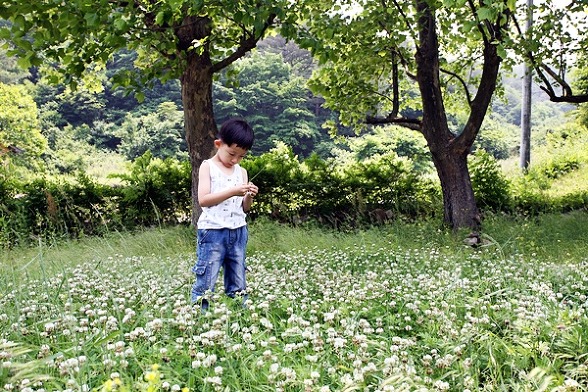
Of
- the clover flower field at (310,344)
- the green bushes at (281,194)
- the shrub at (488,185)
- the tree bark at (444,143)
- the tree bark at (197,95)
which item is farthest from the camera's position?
the shrub at (488,185)

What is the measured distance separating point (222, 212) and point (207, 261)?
39 cm

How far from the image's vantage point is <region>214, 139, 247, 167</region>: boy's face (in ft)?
13.4

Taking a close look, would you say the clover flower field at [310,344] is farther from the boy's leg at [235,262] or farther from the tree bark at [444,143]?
the tree bark at [444,143]

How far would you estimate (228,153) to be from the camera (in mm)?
4117

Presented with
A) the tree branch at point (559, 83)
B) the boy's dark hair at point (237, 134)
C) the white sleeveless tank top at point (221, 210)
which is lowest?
the white sleeveless tank top at point (221, 210)

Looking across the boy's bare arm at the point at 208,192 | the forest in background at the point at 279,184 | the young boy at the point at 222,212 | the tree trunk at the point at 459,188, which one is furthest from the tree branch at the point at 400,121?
the boy's bare arm at the point at 208,192

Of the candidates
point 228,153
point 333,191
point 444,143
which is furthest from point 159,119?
point 228,153

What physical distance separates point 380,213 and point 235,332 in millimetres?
8326

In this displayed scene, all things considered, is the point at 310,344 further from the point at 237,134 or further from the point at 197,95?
the point at 197,95

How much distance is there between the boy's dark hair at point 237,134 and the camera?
3.98m

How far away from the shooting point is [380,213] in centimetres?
1118

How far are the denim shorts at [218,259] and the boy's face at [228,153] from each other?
21.4 inches

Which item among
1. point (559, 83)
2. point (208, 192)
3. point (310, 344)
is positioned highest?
point (559, 83)

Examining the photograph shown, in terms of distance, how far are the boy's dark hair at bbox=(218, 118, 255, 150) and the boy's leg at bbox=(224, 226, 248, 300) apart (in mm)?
→ 696
